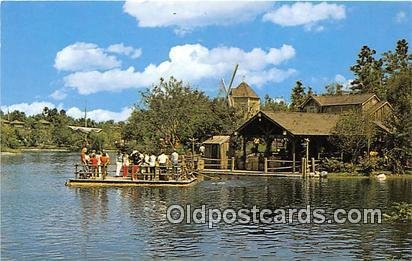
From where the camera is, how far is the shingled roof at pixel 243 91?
303 feet

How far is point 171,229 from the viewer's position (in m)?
16.7

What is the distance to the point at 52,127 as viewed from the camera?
4375 inches

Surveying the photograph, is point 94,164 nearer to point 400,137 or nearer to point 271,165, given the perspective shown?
point 271,165

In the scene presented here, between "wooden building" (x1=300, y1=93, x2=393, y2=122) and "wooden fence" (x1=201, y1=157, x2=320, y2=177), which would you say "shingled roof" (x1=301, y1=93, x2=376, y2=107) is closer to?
"wooden building" (x1=300, y1=93, x2=393, y2=122)

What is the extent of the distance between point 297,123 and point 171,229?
927 inches

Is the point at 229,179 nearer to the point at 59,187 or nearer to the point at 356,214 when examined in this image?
the point at 59,187

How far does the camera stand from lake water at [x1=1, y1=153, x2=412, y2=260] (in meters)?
13.8

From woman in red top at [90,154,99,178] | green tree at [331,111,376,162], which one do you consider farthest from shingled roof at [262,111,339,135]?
woman in red top at [90,154,99,178]

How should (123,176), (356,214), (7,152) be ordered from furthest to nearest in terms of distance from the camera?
(7,152) < (123,176) < (356,214)

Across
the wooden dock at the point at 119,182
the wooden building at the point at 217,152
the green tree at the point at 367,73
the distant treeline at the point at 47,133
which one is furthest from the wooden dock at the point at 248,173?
the distant treeline at the point at 47,133

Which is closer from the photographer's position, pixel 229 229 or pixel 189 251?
pixel 189 251

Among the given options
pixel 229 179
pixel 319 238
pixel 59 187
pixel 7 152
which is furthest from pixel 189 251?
pixel 7 152

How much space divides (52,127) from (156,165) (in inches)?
3347

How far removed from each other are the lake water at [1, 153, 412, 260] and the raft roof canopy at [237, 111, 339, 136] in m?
11.3
